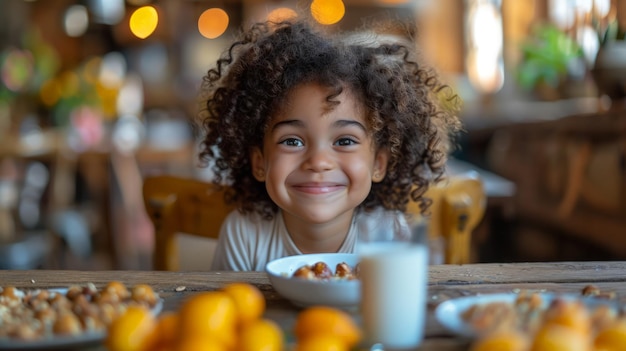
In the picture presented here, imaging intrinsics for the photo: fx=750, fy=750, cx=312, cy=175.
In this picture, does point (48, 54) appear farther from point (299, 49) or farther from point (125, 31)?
point (299, 49)

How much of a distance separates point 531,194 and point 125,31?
3.98 metres

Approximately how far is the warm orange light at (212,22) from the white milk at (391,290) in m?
6.07

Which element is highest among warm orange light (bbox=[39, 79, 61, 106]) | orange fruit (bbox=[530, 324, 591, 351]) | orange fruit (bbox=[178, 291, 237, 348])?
warm orange light (bbox=[39, 79, 61, 106])

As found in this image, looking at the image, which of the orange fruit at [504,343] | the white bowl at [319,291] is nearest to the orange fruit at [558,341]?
the orange fruit at [504,343]

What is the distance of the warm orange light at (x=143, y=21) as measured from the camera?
554 cm

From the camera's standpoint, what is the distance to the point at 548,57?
435cm

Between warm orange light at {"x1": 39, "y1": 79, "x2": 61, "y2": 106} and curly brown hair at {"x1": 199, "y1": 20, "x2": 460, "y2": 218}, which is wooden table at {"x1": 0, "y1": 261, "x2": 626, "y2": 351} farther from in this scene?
warm orange light at {"x1": 39, "y1": 79, "x2": 61, "y2": 106}

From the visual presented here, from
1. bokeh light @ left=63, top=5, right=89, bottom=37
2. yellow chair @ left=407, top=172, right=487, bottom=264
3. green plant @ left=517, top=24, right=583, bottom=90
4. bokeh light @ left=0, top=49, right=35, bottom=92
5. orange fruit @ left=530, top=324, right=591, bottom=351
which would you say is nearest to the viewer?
orange fruit @ left=530, top=324, right=591, bottom=351

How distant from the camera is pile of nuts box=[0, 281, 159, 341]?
27.1 inches

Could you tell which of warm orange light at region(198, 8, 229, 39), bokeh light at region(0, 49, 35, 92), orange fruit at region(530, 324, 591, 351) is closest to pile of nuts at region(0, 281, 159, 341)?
orange fruit at region(530, 324, 591, 351)

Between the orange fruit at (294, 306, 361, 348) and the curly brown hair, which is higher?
the curly brown hair

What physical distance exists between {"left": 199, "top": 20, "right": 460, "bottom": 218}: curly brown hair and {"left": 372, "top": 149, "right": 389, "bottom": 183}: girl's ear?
0.5 inches

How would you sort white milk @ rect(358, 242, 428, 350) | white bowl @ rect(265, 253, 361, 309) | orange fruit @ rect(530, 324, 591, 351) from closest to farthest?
orange fruit @ rect(530, 324, 591, 351)
white milk @ rect(358, 242, 428, 350)
white bowl @ rect(265, 253, 361, 309)

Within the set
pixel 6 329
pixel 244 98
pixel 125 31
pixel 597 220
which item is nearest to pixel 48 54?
pixel 125 31
